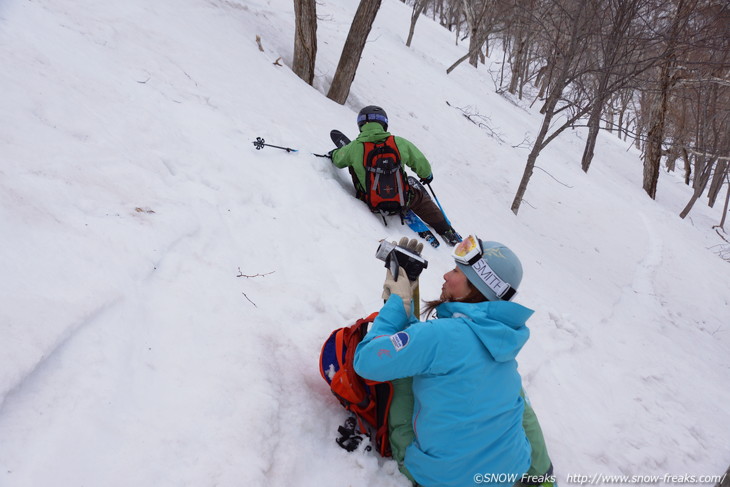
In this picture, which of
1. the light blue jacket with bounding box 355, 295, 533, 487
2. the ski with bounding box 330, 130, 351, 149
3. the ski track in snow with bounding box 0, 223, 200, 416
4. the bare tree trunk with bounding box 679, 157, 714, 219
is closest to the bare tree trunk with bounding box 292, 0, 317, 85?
the ski with bounding box 330, 130, 351, 149

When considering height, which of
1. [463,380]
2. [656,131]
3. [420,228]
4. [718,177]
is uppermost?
[656,131]

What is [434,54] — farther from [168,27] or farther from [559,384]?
[559,384]

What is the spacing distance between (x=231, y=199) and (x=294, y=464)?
2.27 m

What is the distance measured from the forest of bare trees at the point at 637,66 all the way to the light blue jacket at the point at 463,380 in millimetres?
4278

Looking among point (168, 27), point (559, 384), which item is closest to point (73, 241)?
point (559, 384)

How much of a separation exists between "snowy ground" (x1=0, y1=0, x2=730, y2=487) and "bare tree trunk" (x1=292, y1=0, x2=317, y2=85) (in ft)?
1.36

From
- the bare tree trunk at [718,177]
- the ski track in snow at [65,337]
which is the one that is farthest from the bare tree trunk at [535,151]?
the bare tree trunk at [718,177]

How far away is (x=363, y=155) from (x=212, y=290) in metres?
2.59

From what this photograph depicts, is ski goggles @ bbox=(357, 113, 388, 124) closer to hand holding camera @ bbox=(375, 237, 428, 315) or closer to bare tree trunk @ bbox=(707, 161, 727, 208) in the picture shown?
hand holding camera @ bbox=(375, 237, 428, 315)

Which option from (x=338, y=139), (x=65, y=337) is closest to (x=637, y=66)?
(x=338, y=139)

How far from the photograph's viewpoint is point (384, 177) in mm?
4801

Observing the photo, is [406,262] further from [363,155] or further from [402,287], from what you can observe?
[363,155]

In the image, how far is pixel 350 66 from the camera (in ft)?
24.7

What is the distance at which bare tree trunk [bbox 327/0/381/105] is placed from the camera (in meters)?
7.04
